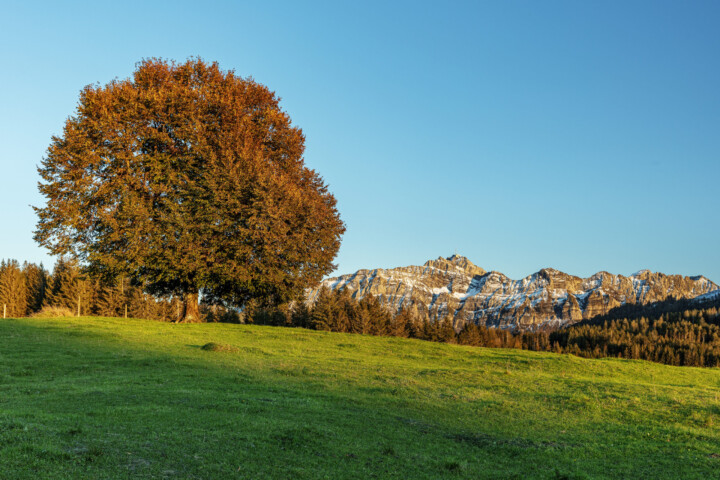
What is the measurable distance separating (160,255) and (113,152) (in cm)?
863

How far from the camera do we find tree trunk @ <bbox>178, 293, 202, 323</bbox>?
4075cm

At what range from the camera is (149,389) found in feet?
52.0

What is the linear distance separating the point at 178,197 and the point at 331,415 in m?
27.5

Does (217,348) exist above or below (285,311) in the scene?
above

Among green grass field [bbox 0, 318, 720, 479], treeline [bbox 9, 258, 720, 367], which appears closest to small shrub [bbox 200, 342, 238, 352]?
green grass field [bbox 0, 318, 720, 479]

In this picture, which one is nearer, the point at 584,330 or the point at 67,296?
the point at 584,330

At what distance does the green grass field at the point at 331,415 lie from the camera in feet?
30.6

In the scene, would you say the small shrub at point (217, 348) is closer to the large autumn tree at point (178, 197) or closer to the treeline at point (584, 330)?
the large autumn tree at point (178, 197)

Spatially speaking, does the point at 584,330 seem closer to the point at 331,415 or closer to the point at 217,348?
the point at 217,348

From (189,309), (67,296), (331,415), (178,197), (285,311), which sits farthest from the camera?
(67,296)

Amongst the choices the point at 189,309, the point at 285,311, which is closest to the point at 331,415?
the point at 189,309

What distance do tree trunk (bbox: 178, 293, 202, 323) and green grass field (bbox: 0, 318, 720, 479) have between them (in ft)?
42.2

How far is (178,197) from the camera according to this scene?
36594mm

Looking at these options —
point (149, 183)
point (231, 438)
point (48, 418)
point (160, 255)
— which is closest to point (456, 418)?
point (231, 438)
